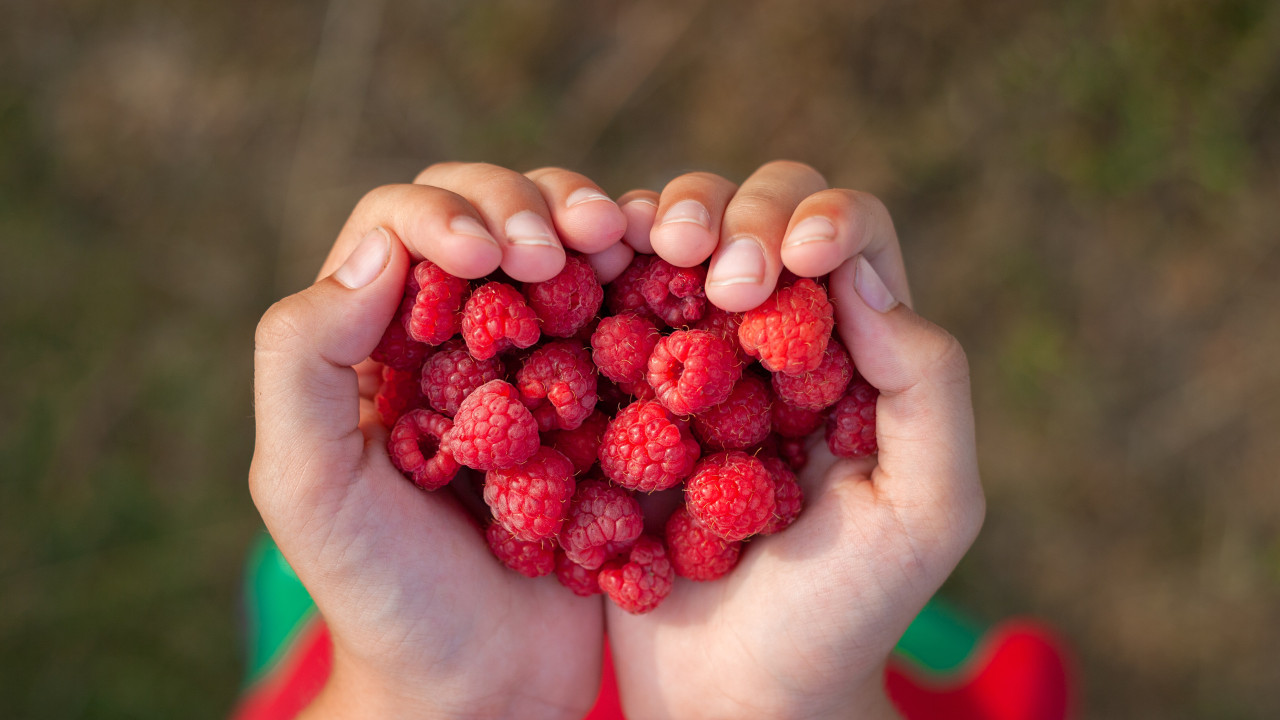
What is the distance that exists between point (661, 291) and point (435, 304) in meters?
0.39

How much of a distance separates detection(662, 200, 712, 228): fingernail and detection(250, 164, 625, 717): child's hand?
3.5 inches

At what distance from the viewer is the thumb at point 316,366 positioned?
1.41m

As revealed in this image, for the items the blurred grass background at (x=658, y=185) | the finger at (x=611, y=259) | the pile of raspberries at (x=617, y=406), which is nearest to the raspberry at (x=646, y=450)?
the pile of raspberries at (x=617, y=406)

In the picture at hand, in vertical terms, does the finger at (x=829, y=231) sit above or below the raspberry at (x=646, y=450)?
above

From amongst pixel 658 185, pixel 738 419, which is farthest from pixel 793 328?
pixel 658 185

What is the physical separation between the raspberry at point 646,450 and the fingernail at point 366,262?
0.50 meters

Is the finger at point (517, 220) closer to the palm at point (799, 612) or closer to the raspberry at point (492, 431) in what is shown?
the raspberry at point (492, 431)

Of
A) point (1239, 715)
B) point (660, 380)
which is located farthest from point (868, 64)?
point (1239, 715)

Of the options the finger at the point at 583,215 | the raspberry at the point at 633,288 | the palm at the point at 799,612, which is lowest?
the palm at the point at 799,612

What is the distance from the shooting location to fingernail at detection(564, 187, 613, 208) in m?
1.46

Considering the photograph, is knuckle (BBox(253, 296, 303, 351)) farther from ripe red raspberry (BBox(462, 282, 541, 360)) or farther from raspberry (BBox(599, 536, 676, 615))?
raspberry (BBox(599, 536, 676, 615))

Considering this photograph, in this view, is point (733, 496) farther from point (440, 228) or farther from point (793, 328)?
point (440, 228)

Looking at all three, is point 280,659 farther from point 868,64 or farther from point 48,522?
point 868,64

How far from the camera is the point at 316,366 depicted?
142 centimetres
